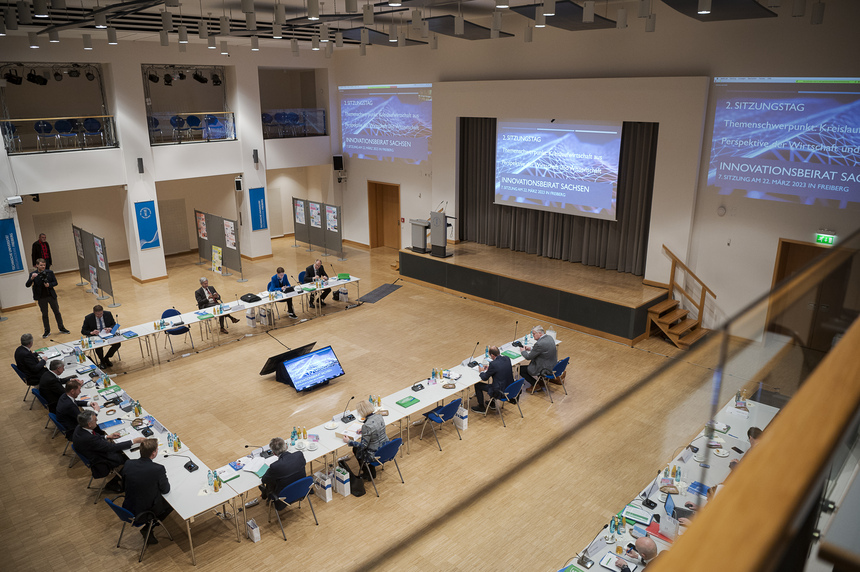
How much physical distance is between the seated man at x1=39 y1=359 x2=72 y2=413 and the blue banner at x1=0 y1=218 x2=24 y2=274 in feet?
22.7

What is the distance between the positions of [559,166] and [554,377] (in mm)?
6332

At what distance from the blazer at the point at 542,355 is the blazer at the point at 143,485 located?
5779 mm

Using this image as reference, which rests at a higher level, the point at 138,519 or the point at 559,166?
the point at 559,166

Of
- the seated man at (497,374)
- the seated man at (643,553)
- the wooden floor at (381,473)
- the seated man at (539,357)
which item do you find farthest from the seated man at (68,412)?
the seated man at (643,553)

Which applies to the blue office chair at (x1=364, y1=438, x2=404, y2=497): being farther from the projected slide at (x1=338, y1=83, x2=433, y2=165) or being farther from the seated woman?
the projected slide at (x1=338, y1=83, x2=433, y2=165)

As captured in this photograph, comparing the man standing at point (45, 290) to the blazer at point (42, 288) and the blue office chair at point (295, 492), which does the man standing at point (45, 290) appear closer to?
the blazer at point (42, 288)

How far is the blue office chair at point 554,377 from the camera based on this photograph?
997 centimetres

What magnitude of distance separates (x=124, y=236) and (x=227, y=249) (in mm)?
3998

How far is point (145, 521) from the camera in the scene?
6.56 meters

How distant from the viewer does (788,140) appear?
1101 cm

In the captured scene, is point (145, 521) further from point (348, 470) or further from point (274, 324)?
point (274, 324)

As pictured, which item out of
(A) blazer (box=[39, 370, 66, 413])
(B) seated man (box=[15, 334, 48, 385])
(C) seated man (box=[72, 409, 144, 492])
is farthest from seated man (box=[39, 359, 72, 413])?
(C) seated man (box=[72, 409, 144, 492])

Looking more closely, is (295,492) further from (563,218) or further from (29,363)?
(563,218)

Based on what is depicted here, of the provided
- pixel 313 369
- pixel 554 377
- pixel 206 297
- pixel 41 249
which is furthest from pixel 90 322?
pixel 554 377
